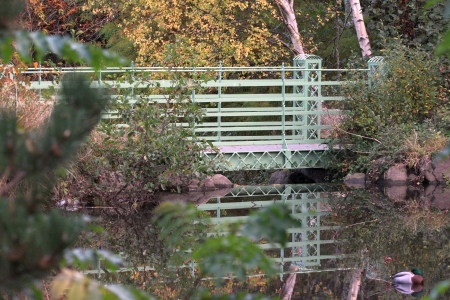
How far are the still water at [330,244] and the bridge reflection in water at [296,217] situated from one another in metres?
0.01

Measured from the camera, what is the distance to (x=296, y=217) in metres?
9.57

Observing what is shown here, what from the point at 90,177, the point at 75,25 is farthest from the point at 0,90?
the point at 75,25

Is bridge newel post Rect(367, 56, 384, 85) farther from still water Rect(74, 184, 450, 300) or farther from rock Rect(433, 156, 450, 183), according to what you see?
still water Rect(74, 184, 450, 300)

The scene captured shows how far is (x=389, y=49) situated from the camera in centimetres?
1463

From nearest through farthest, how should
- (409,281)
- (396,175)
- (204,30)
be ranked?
(409,281)
(396,175)
(204,30)

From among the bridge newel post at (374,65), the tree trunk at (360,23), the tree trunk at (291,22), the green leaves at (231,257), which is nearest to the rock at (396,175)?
the bridge newel post at (374,65)

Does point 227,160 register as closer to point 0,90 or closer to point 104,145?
point 104,145

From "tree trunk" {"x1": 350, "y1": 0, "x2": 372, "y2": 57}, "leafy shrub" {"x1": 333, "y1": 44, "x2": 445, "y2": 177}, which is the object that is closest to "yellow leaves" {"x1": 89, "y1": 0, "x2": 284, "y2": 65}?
"tree trunk" {"x1": 350, "y1": 0, "x2": 372, "y2": 57}

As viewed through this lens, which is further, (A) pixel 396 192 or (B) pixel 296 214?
(A) pixel 396 192

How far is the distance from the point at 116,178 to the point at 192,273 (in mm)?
4744

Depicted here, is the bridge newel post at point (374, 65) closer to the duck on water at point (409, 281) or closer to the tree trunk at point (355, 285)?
the tree trunk at point (355, 285)

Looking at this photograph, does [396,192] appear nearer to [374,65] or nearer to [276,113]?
[276,113]

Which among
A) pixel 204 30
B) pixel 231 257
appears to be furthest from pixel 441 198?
pixel 231 257

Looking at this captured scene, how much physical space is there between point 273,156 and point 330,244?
602 centimetres
